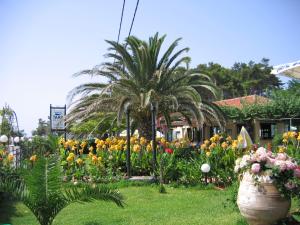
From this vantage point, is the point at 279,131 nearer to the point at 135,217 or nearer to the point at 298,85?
the point at 298,85

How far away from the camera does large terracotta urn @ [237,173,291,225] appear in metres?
5.63

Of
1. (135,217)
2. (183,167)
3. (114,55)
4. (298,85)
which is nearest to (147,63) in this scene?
(114,55)

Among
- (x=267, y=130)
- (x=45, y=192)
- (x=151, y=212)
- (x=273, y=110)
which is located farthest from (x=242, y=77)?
(x=45, y=192)

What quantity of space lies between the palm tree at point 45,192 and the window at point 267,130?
28022 mm

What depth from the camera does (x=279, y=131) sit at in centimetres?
3114

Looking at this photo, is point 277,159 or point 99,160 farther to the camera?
point 99,160

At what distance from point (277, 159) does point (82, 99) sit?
1294cm

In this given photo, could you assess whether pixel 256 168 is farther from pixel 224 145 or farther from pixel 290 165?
pixel 224 145

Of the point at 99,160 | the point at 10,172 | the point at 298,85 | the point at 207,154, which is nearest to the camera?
the point at 10,172

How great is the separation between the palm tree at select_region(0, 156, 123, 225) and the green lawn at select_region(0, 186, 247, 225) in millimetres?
1308

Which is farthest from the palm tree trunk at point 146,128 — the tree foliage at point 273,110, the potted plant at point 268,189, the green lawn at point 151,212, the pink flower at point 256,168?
the tree foliage at point 273,110

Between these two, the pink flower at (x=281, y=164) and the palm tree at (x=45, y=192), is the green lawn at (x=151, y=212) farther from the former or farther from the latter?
the palm tree at (x=45, y=192)

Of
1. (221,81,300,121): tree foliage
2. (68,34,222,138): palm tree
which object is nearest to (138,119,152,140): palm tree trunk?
(68,34,222,138): palm tree

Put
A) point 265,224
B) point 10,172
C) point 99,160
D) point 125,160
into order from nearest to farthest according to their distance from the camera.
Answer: point 265,224 → point 10,172 → point 99,160 → point 125,160
